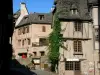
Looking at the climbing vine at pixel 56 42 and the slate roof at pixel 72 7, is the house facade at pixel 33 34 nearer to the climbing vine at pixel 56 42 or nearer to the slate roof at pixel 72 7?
the climbing vine at pixel 56 42

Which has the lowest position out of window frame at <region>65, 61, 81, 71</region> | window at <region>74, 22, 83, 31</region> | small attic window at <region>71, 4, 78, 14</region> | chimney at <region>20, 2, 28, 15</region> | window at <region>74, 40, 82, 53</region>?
window frame at <region>65, 61, 81, 71</region>

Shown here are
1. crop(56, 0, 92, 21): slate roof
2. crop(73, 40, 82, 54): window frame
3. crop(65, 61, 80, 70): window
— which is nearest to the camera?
crop(65, 61, 80, 70): window

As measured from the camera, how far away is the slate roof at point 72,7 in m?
38.4

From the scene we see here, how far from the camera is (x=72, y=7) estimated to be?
129ft

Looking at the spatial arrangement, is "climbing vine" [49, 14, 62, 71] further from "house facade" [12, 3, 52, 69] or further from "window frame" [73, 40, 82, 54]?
"house facade" [12, 3, 52, 69]

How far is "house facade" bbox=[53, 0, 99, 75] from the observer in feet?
123

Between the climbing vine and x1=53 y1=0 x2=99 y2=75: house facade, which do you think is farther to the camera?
the climbing vine

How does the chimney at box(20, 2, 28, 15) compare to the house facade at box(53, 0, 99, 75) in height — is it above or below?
above

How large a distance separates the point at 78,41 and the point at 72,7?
485 cm

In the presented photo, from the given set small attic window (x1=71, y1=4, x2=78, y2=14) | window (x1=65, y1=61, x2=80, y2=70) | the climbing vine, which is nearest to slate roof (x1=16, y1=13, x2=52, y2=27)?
small attic window (x1=71, y1=4, x2=78, y2=14)

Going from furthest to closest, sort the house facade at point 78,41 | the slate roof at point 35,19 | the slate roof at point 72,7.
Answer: the slate roof at point 35,19 → the slate roof at point 72,7 → the house facade at point 78,41

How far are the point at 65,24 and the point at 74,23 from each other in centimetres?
124

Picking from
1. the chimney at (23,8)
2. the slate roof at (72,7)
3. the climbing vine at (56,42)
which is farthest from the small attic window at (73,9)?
the chimney at (23,8)

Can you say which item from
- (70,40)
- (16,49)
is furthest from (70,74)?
(16,49)
